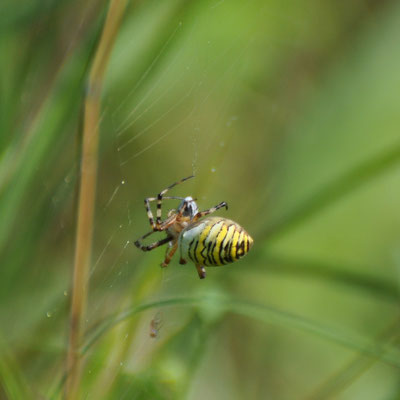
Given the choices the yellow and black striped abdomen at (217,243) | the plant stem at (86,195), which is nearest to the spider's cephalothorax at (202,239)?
the yellow and black striped abdomen at (217,243)

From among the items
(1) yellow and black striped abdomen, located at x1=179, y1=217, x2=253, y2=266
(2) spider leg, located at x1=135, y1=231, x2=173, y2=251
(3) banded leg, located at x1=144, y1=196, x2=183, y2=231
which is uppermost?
(3) banded leg, located at x1=144, y1=196, x2=183, y2=231

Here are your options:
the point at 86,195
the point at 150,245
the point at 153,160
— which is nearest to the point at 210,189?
the point at 153,160

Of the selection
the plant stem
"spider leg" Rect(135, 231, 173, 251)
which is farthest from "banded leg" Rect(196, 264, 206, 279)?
the plant stem

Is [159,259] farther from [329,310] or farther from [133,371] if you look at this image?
[329,310]

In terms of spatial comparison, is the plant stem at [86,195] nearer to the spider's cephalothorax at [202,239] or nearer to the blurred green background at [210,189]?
the blurred green background at [210,189]

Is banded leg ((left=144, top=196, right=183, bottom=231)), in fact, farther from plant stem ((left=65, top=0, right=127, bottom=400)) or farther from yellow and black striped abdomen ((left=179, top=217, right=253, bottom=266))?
plant stem ((left=65, top=0, right=127, bottom=400))

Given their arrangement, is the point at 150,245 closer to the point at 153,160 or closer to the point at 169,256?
the point at 169,256
